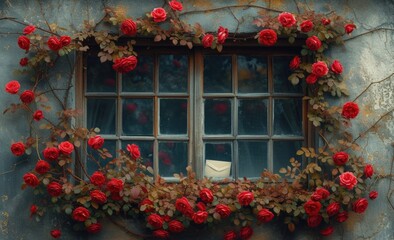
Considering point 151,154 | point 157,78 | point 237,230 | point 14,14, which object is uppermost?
point 14,14

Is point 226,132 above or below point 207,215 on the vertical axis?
above

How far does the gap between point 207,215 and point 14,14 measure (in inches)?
79.5

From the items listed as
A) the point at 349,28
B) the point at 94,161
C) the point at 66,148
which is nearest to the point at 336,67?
the point at 349,28

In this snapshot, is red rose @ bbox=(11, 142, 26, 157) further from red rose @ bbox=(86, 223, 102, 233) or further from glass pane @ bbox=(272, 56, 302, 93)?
glass pane @ bbox=(272, 56, 302, 93)

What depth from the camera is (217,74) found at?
7.23 m

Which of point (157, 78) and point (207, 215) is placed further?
point (157, 78)

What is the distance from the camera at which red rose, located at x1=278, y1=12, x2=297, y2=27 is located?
6.87 metres

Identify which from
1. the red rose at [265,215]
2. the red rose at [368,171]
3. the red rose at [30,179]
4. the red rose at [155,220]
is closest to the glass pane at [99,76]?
the red rose at [30,179]


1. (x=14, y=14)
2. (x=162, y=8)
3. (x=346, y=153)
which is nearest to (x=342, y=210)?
(x=346, y=153)

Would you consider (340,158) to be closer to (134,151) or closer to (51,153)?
(134,151)

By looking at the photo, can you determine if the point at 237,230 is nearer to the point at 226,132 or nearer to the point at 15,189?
the point at 226,132

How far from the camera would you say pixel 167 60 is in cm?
722

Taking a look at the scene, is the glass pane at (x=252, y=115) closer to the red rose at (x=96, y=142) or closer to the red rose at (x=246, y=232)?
the red rose at (x=246, y=232)

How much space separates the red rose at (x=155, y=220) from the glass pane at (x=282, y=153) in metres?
1.02
